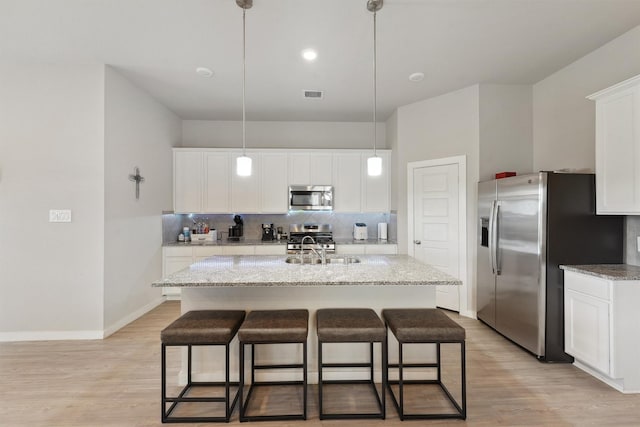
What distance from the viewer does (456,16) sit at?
243cm

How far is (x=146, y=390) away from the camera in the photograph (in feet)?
7.50

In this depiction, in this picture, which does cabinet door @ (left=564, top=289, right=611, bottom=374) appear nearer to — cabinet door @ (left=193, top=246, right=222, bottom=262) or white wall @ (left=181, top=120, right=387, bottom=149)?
white wall @ (left=181, top=120, right=387, bottom=149)

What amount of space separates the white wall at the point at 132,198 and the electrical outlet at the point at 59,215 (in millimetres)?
363

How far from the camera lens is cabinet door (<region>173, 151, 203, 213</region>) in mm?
4750

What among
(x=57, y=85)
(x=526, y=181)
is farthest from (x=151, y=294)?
(x=526, y=181)

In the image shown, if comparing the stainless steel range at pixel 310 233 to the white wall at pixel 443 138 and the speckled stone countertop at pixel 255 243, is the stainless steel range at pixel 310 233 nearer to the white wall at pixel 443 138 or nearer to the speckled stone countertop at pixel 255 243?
the speckled stone countertop at pixel 255 243

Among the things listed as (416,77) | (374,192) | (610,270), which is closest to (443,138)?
(416,77)

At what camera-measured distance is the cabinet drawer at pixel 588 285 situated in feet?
7.38

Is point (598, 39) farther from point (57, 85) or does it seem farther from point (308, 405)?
point (57, 85)

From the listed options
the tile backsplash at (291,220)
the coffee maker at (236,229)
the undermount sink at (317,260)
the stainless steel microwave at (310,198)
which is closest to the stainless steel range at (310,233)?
the tile backsplash at (291,220)

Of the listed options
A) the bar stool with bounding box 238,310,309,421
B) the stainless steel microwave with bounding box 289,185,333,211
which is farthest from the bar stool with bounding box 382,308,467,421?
the stainless steel microwave with bounding box 289,185,333,211

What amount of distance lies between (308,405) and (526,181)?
2.61 m

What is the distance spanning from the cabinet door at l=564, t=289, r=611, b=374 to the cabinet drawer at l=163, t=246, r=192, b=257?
14.5 ft

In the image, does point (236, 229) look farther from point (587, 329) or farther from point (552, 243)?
point (587, 329)
